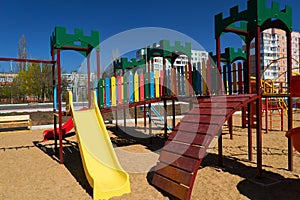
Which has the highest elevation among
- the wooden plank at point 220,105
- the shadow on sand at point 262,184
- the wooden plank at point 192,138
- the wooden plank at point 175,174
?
the wooden plank at point 220,105

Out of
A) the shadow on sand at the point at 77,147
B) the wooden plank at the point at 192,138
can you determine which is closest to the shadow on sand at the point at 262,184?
the wooden plank at the point at 192,138

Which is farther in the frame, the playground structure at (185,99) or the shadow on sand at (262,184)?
the playground structure at (185,99)

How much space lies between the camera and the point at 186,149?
4352 millimetres

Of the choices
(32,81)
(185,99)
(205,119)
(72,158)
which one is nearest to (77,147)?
(72,158)

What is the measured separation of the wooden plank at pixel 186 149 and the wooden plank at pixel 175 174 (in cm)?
31

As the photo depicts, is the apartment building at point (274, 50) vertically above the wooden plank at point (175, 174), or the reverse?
the apartment building at point (274, 50)

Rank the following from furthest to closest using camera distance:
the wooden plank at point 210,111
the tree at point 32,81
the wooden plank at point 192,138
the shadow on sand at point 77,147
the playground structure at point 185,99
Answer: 1. the tree at point 32,81
2. the shadow on sand at point 77,147
3. the wooden plank at point 210,111
4. the playground structure at point 185,99
5. the wooden plank at point 192,138

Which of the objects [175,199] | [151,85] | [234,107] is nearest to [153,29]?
[151,85]

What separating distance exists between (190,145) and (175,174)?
1.85ft

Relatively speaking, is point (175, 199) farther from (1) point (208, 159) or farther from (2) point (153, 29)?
(2) point (153, 29)

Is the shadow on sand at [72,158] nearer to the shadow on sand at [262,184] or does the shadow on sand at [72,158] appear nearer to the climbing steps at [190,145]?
the shadow on sand at [262,184]

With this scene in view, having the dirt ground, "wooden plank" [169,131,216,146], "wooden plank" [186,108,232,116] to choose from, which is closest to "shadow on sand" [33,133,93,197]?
the dirt ground

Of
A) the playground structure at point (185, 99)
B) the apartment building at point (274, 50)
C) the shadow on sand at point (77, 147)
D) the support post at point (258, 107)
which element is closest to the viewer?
the playground structure at point (185, 99)

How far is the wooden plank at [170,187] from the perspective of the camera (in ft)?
12.7
